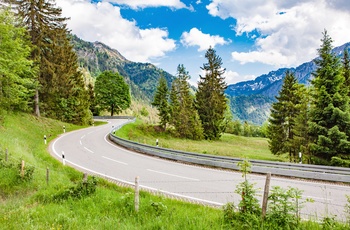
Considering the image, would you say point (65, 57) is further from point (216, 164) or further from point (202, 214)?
point (202, 214)

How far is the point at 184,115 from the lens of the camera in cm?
4144

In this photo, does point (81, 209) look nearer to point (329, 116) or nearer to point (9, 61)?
point (329, 116)

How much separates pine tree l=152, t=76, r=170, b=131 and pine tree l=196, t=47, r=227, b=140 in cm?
606

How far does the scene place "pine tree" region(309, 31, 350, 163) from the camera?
18.0 m

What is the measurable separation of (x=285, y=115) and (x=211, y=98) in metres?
14.8

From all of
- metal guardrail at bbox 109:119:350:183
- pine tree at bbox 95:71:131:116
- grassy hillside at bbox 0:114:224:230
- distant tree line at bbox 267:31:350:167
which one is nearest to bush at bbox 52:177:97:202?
grassy hillside at bbox 0:114:224:230

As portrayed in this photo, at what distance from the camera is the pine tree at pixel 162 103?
43969mm

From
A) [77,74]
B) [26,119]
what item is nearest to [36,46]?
[26,119]

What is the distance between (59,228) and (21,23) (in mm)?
30974

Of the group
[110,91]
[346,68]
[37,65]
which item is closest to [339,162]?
[346,68]

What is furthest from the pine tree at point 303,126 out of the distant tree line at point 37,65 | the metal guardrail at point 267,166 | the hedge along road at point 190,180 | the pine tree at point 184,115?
the distant tree line at point 37,65

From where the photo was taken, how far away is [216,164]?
617 inches

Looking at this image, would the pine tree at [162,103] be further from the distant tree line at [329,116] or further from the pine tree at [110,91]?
the distant tree line at [329,116]

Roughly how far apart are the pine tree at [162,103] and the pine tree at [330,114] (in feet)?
88.7
